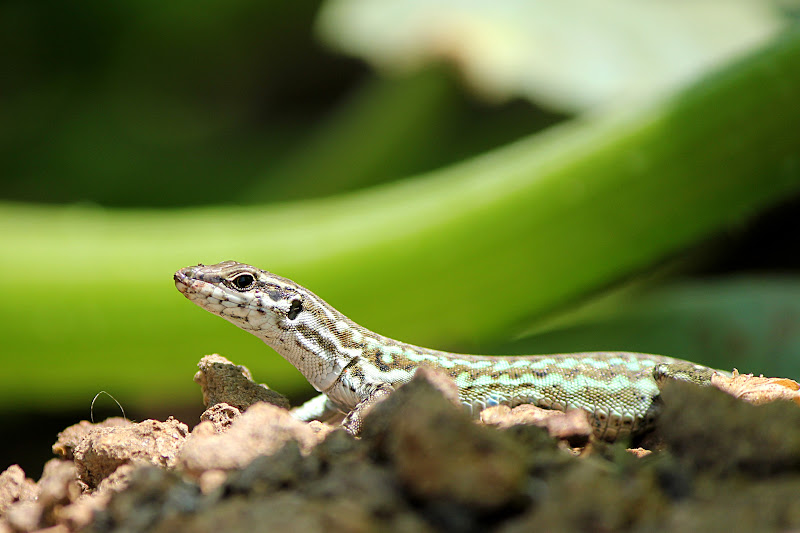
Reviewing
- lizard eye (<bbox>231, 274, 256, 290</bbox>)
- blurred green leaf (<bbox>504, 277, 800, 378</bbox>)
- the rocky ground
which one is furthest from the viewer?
blurred green leaf (<bbox>504, 277, 800, 378</bbox>)

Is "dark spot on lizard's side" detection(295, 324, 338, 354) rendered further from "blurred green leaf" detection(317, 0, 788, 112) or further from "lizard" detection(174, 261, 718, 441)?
"blurred green leaf" detection(317, 0, 788, 112)

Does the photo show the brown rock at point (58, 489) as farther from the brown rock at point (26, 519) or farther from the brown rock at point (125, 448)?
the brown rock at point (125, 448)

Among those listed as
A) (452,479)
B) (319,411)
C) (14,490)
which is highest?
(319,411)

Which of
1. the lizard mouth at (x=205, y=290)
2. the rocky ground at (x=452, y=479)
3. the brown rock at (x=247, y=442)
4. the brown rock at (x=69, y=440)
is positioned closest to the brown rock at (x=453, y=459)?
the rocky ground at (x=452, y=479)

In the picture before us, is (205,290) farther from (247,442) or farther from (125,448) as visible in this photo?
(247,442)

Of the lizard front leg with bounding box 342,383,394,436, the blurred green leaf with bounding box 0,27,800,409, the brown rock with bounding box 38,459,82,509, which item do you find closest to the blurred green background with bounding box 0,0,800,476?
the blurred green leaf with bounding box 0,27,800,409

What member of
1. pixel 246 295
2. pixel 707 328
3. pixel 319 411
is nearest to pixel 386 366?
pixel 319 411

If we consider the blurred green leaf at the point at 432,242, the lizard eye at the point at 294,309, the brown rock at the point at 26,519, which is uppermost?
the blurred green leaf at the point at 432,242
